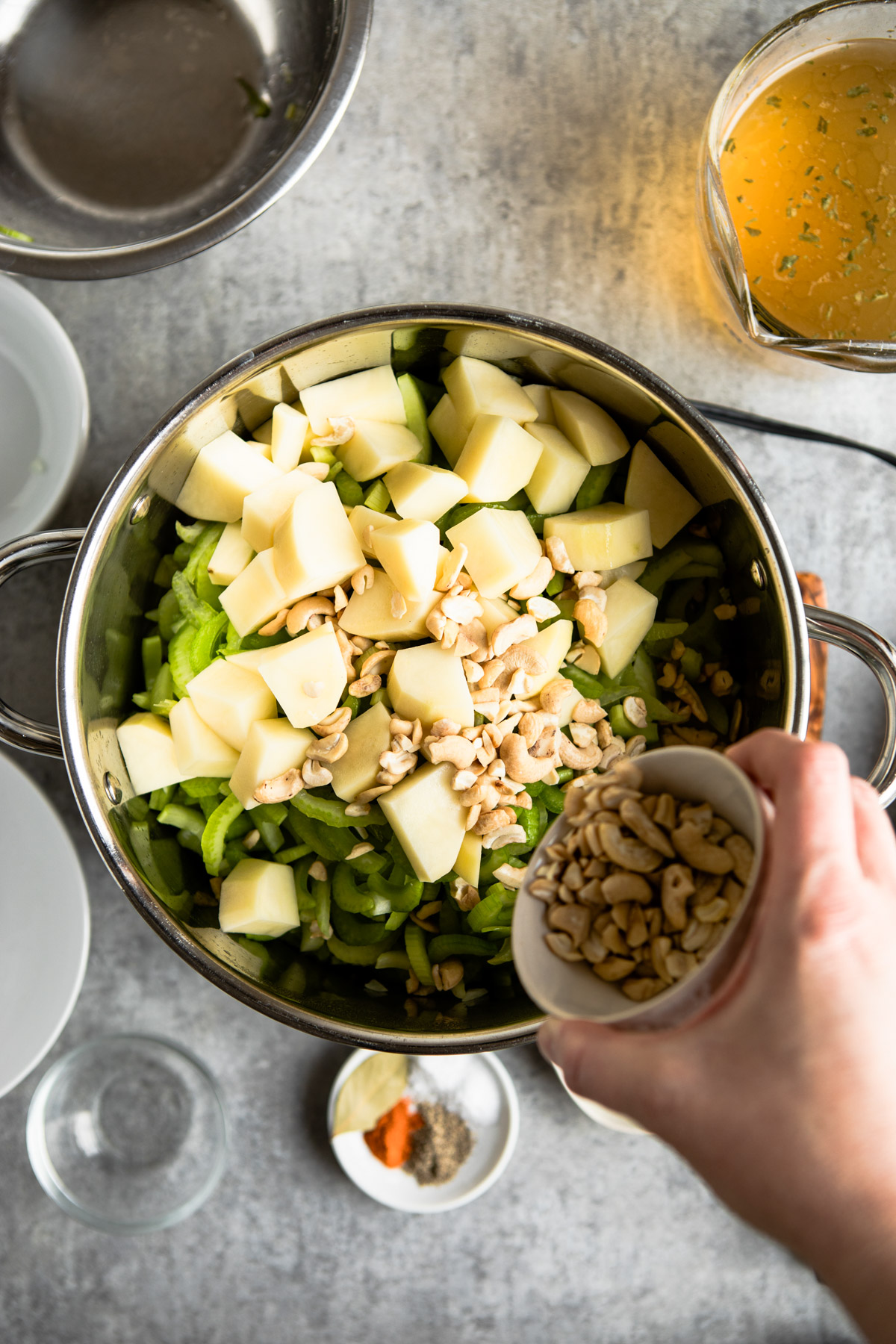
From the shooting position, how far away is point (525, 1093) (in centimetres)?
153

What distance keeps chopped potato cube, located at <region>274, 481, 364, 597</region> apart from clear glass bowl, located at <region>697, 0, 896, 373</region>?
616mm

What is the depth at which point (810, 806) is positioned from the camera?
27.4 inches

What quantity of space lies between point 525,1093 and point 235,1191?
519 millimetres

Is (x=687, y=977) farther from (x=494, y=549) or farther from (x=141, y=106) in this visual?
(x=141, y=106)

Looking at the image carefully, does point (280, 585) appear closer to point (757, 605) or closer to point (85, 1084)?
point (757, 605)

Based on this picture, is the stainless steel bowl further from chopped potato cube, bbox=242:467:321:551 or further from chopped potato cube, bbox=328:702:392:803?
chopped potato cube, bbox=328:702:392:803

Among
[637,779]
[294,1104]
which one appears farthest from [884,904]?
[294,1104]

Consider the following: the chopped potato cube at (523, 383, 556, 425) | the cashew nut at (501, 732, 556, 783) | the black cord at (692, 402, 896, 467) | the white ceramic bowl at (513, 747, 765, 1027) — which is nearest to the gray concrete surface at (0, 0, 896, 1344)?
the black cord at (692, 402, 896, 467)

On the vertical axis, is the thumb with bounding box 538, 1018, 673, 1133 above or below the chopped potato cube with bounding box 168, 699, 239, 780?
above

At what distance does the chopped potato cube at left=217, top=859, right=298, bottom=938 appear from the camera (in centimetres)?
118

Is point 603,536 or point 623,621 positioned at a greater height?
point 603,536

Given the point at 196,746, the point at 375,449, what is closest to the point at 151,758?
the point at 196,746

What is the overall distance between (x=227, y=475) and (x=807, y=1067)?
36.4 inches

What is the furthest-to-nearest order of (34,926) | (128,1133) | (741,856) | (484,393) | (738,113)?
(128,1133), (34,926), (738,113), (484,393), (741,856)
